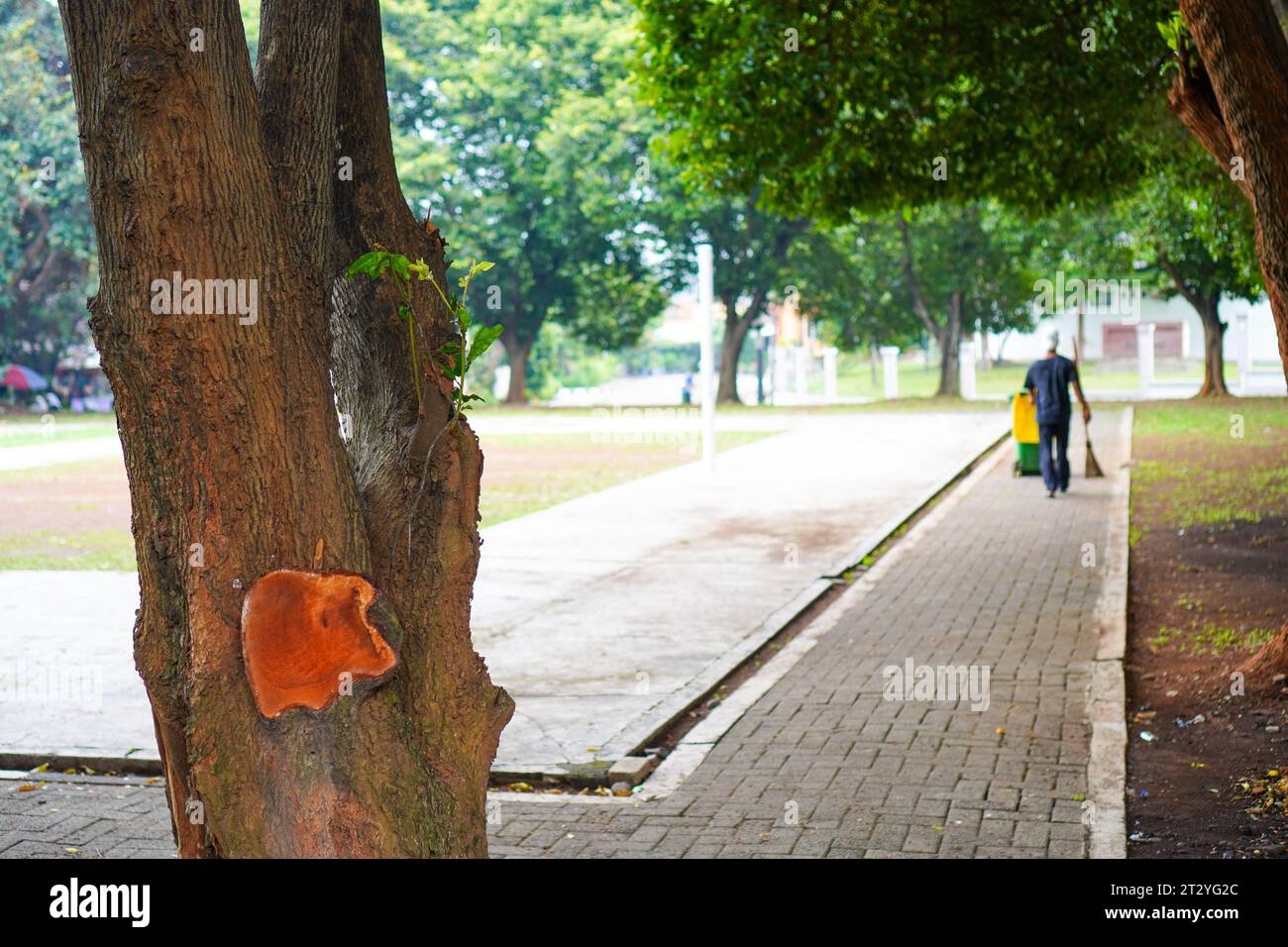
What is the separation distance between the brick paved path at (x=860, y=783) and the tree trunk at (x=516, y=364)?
34592 mm

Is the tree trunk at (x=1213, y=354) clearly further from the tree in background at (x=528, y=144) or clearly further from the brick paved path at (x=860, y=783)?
the brick paved path at (x=860, y=783)

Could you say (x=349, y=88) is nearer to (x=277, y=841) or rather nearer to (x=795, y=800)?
(x=277, y=841)

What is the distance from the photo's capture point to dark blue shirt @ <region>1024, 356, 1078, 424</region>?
15945 mm

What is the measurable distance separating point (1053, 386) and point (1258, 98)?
9345mm

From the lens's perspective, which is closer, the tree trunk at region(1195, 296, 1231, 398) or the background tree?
the background tree

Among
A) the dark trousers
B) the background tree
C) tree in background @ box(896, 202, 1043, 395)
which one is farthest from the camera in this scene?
tree in background @ box(896, 202, 1043, 395)

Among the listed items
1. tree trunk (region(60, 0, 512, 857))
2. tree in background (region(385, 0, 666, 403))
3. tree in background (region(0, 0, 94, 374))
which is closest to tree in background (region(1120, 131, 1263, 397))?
tree in background (region(385, 0, 666, 403))

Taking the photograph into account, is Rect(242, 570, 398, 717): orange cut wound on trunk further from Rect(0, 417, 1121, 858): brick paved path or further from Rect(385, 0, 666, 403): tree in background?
Rect(385, 0, 666, 403): tree in background

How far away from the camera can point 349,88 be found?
431 cm

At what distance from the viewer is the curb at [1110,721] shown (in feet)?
18.1

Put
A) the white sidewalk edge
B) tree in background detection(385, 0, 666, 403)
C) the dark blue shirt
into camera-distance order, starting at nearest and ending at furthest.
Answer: the white sidewalk edge
the dark blue shirt
tree in background detection(385, 0, 666, 403)

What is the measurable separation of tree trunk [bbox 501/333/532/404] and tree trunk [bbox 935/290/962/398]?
12.2 meters

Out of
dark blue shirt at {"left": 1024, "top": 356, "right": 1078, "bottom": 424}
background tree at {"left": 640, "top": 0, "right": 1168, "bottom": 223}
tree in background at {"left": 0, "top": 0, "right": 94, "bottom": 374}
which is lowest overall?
dark blue shirt at {"left": 1024, "top": 356, "right": 1078, "bottom": 424}
